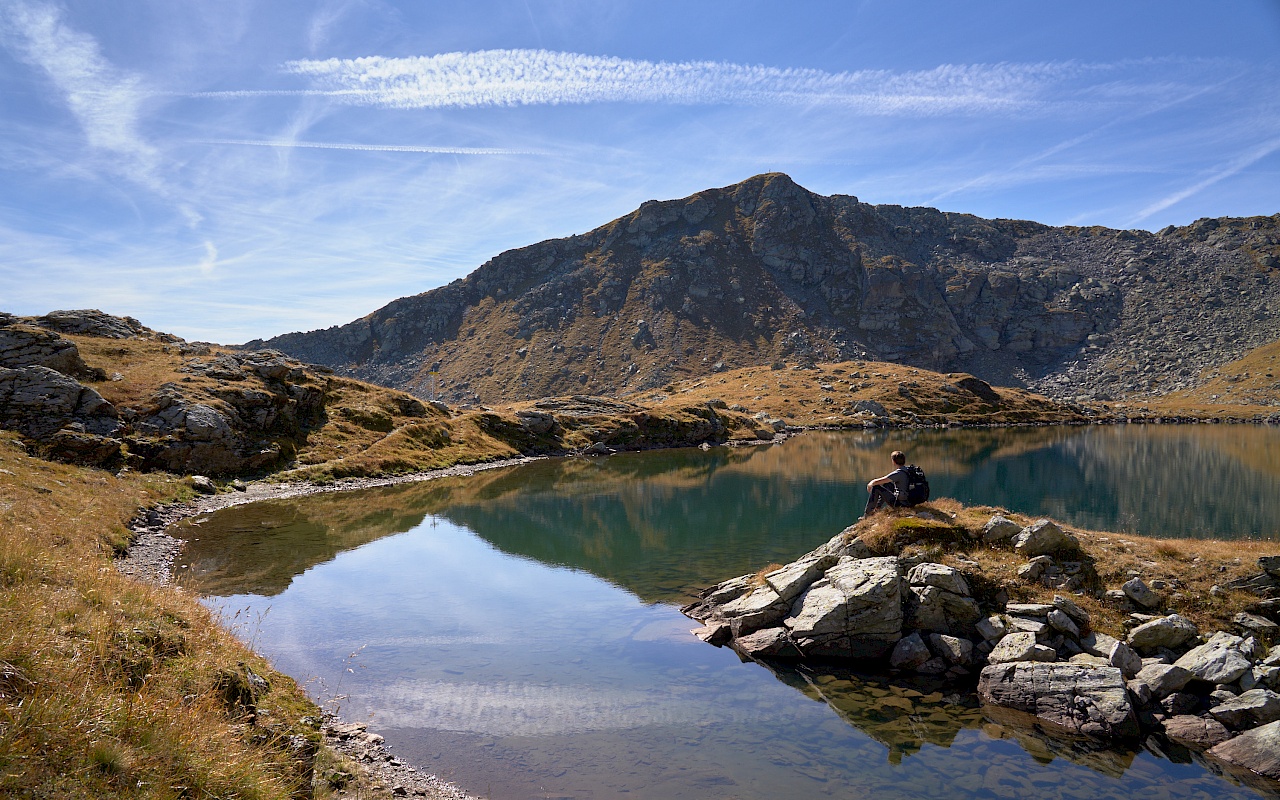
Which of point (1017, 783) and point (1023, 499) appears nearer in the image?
point (1017, 783)

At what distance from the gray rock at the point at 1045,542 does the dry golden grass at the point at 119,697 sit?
20.4 m

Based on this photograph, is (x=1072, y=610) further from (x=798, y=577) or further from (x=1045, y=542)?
(x=798, y=577)

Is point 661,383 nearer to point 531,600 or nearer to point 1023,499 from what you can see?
point 1023,499

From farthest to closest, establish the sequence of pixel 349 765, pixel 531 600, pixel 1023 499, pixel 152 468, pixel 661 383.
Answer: pixel 661 383, pixel 1023 499, pixel 152 468, pixel 531 600, pixel 349 765

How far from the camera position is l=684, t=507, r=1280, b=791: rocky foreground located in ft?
50.3

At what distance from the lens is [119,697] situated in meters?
8.20

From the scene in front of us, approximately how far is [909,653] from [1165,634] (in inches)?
249

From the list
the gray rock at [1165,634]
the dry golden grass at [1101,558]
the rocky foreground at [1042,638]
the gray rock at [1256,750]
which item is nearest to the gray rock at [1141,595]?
the rocky foreground at [1042,638]

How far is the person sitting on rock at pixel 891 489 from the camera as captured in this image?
81.6 feet

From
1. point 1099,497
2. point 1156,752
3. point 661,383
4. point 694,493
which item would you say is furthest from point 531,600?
point 661,383

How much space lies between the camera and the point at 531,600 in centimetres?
2847

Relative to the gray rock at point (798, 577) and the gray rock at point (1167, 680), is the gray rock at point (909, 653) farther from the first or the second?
the gray rock at point (1167, 680)

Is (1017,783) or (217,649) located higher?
(217,649)

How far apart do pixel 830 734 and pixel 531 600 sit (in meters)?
15.6
